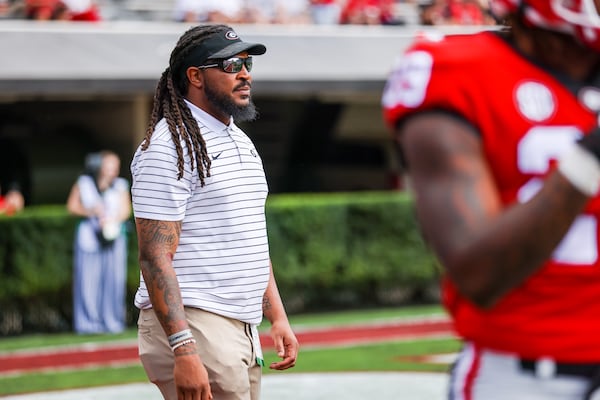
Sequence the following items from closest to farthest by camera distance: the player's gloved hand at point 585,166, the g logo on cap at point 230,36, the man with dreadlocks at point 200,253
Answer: the player's gloved hand at point 585,166
the man with dreadlocks at point 200,253
the g logo on cap at point 230,36

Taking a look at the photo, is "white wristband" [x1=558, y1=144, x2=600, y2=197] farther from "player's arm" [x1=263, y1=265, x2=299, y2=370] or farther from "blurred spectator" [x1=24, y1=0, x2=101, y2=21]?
"blurred spectator" [x1=24, y1=0, x2=101, y2=21]

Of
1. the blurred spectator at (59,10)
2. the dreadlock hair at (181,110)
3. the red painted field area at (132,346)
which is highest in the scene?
the dreadlock hair at (181,110)

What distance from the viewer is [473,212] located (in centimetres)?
226

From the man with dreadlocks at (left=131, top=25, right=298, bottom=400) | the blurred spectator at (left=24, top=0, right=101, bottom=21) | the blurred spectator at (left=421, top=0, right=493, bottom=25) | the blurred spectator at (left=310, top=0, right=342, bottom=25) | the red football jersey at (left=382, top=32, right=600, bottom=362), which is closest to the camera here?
the red football jersey at (left=382, top=32, right=600, bottom=362)

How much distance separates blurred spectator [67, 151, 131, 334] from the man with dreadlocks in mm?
8264

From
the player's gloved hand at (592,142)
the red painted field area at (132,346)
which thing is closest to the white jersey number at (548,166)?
the player's gloved hand at (592,142)

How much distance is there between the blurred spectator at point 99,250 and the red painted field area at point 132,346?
1.10 metres

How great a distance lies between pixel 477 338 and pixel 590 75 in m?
0.57

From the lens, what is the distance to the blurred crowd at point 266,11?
50.5 feet

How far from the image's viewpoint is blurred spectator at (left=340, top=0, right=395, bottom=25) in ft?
57.8

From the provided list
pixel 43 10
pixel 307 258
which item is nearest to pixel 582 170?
pixel 307 258

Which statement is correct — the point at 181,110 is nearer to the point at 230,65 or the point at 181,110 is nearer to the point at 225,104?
the point at 225,104

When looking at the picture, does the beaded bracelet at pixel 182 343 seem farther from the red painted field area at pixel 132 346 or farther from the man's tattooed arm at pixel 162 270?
the red painted field area at pixel 132 346

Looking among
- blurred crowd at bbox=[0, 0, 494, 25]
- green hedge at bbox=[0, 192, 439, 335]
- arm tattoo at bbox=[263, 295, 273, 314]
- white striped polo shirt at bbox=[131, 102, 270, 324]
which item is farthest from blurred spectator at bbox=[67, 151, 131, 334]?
white striped polo shirt at bbox=[131, 102, 270, 324]
